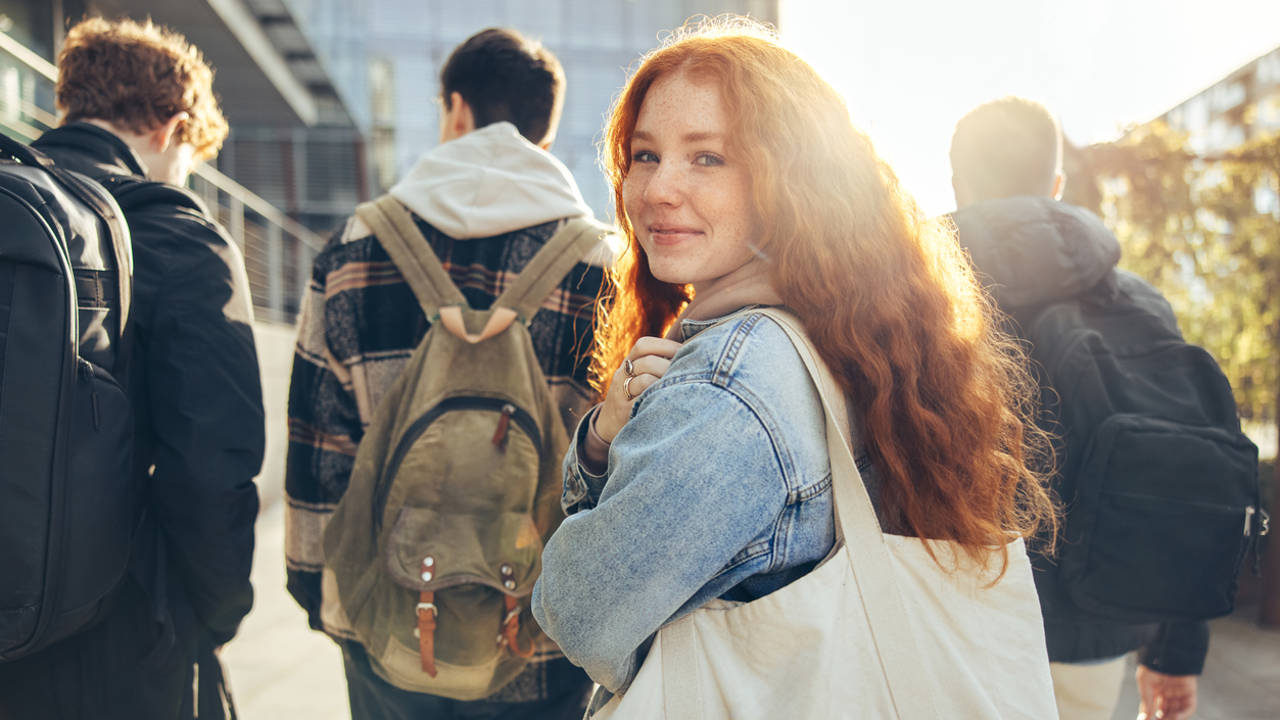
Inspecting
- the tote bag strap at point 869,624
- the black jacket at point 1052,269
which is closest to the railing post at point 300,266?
the black jacket at point 1052,269

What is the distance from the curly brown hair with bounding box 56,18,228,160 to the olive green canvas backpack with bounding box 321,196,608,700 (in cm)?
90

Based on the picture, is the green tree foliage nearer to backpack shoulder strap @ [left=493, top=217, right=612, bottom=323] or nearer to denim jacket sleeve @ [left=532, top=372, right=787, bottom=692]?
backpack shoulder strap @ [left=493, top=217, right=612, bottom=323]

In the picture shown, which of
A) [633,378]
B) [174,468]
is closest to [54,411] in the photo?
[174,468]

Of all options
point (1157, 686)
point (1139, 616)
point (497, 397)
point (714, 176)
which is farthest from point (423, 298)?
point (1157, 686)

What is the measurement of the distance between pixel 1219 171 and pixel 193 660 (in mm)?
6534

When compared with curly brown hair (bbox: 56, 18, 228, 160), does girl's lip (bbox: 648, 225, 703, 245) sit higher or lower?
lower

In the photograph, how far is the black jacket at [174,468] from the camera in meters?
1.97

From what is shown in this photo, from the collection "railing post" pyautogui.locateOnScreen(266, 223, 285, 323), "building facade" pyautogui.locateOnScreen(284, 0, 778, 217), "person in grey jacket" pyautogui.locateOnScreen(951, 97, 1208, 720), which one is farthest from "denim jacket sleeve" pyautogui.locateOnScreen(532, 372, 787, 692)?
"building facade" pyautogui.locateOnScreen(284, 0, 778, 217)

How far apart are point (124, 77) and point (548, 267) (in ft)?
4.10

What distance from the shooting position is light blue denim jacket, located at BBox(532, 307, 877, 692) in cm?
109

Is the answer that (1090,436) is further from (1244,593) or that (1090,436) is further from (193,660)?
(1244,593)

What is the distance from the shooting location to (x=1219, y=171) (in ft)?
19.3

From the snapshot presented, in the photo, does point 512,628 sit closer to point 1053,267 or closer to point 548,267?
point 548,267

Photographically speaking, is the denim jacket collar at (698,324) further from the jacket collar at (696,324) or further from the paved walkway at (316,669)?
the paved walkway at (316,669)
